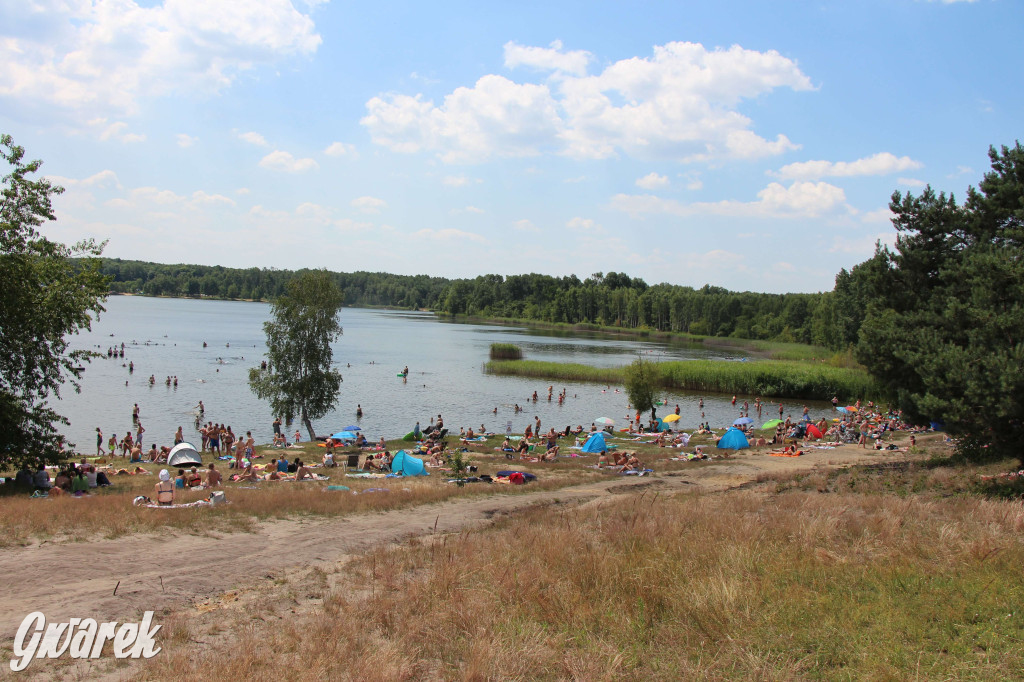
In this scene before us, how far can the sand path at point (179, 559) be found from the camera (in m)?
8.78

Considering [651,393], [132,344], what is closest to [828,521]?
[651,393]

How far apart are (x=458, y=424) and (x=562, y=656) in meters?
36.2

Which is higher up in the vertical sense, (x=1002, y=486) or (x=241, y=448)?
(x=1002, y=486)

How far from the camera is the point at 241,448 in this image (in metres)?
26.3

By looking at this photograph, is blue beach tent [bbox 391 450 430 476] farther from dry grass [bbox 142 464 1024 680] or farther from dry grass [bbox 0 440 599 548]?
dry grass [bbox 142 464 1024 680]

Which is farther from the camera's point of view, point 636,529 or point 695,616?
point 636,529

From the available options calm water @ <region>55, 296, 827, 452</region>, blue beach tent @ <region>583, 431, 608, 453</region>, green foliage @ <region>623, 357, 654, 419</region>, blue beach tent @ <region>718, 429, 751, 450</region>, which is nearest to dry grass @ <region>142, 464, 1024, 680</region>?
blue beach tent @ <region>583, 431, 608, 453</region>

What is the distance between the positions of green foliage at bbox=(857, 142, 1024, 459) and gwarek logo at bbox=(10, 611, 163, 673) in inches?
614

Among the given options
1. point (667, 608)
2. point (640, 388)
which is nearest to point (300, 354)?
point (640, 388)

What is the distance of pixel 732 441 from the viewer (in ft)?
101

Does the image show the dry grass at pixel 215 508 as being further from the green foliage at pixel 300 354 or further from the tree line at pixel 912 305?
the green foliage at pixel 300 354

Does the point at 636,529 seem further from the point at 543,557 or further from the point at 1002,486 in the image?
the point at 1002,486

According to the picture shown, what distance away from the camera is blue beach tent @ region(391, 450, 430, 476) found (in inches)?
941

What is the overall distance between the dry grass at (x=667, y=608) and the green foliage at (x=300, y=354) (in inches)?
1013
